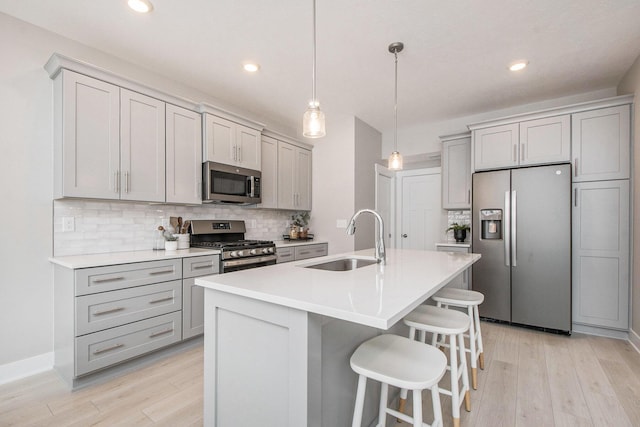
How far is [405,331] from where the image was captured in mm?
2123

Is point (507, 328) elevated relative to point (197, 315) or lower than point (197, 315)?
lower

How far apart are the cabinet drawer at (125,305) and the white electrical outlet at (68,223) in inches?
29.0

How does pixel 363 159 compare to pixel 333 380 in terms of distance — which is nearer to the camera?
pixel 333 380

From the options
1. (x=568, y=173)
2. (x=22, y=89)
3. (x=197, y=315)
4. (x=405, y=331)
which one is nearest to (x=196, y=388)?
(x=197, y=315)

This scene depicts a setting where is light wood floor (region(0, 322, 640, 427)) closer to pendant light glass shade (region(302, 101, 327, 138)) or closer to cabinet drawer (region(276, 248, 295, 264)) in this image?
cabinet drawer (region(276, 248, 295, 264))

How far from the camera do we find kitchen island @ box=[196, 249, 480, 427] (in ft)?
3.54

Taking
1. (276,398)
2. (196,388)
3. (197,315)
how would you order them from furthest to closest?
(197,315)
(196,388)
(276,398)

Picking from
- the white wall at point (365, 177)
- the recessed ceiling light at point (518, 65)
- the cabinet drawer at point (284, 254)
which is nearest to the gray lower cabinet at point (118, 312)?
the cabinet drawer at point (284, 254)

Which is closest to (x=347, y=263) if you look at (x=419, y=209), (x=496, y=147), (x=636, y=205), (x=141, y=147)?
(x=141, y=147)

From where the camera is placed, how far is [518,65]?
2.78 m

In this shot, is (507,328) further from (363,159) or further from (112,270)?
(112,270)

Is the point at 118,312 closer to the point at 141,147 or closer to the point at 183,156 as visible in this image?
the point at 141,147

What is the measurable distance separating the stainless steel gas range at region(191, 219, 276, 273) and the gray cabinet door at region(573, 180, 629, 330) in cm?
325

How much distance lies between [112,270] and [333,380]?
1.80 metres
